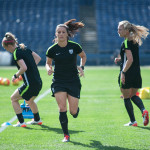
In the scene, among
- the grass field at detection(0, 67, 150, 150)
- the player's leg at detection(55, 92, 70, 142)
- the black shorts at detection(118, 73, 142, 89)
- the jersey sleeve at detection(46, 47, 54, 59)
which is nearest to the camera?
the grass field at detection(0, 67, 150, 150)

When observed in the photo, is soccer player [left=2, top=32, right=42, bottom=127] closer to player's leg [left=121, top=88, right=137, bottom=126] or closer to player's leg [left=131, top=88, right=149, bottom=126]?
player's leg [left=121, top=88, right=137, bottom=126]

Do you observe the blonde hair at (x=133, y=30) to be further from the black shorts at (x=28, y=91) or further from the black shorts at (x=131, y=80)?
the black shorts at (x=28, y=91)

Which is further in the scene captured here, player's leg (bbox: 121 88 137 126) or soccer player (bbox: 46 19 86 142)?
player's leg (bbox: 121 88 137 126)

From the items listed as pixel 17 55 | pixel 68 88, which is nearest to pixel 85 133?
pixel 68 88

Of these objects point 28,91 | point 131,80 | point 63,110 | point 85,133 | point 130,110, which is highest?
point 131,80

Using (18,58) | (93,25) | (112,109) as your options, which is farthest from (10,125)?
(93,25)

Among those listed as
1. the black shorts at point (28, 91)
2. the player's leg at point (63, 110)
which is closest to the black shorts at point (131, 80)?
the player's leg at point (63, 110)

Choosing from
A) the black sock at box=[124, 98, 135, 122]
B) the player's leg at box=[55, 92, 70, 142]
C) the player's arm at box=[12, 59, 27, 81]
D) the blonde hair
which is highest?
the blonde hair

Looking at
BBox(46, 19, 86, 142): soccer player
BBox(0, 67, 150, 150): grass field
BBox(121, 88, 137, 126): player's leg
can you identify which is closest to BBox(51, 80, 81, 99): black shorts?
BBox(46, 19, 86, 142): soccer player

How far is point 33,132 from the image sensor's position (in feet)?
20.6

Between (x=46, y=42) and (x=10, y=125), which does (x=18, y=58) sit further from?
(x=46, y=42)

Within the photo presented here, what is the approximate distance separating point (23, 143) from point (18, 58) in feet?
5.59

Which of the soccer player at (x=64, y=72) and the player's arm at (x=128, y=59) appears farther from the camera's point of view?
the player's arm at (x=128, y=59)

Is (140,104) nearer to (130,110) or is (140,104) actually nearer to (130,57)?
(130,110)
